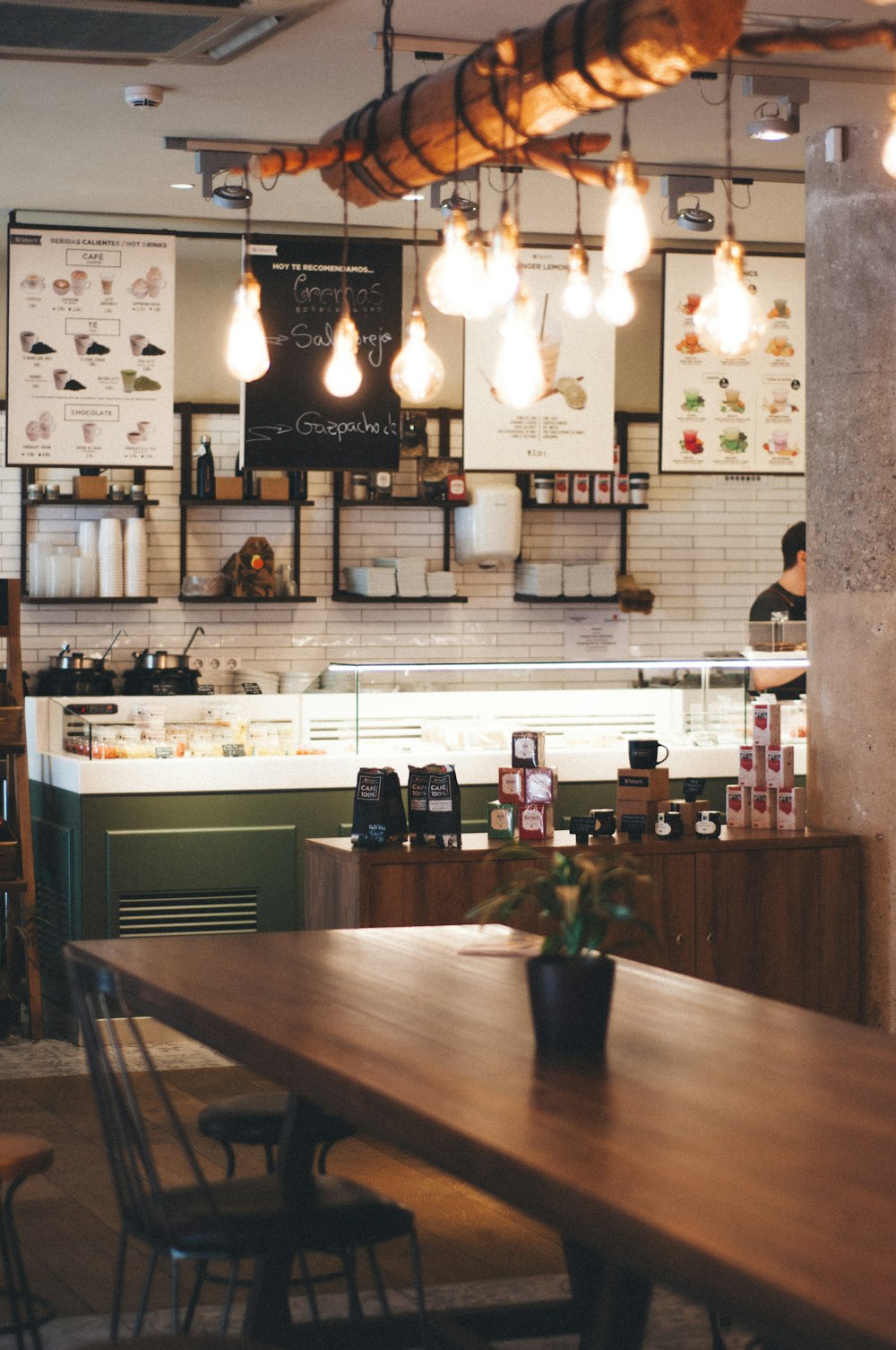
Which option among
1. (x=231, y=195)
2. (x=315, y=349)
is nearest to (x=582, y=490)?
(x=315, y=349)

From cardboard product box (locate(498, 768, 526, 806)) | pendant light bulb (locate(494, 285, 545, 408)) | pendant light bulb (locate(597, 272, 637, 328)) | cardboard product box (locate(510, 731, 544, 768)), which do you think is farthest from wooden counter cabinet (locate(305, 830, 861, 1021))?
pendant light bulb (locate(494, 285, 545, 408))

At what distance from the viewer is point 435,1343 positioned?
326 cm

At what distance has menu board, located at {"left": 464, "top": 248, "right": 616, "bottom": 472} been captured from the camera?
7.55 metres

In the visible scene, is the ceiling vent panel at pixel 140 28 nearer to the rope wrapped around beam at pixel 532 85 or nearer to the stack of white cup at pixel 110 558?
the rope wrapped around beam at pixel 532 85

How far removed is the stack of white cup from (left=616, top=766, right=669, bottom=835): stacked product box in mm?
3995

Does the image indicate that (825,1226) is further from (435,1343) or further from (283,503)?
(283,503)

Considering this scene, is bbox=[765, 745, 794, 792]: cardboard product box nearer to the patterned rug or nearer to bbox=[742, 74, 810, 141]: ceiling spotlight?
bbox=[742, 74, 810, 141]: ceiling spotlight

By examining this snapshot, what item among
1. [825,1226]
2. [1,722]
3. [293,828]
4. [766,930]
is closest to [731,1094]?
[825,1226]

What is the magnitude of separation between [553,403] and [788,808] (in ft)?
8.39

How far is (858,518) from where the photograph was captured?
19.2ft

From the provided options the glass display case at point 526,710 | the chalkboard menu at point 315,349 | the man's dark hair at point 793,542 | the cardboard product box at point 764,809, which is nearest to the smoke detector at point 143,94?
the chalkboard menu at point 315,349

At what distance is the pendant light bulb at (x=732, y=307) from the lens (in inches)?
138

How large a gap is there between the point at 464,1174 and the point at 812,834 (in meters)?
3.78

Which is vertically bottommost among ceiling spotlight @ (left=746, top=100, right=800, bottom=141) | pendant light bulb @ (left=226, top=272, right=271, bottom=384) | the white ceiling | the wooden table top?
the wooden table top
